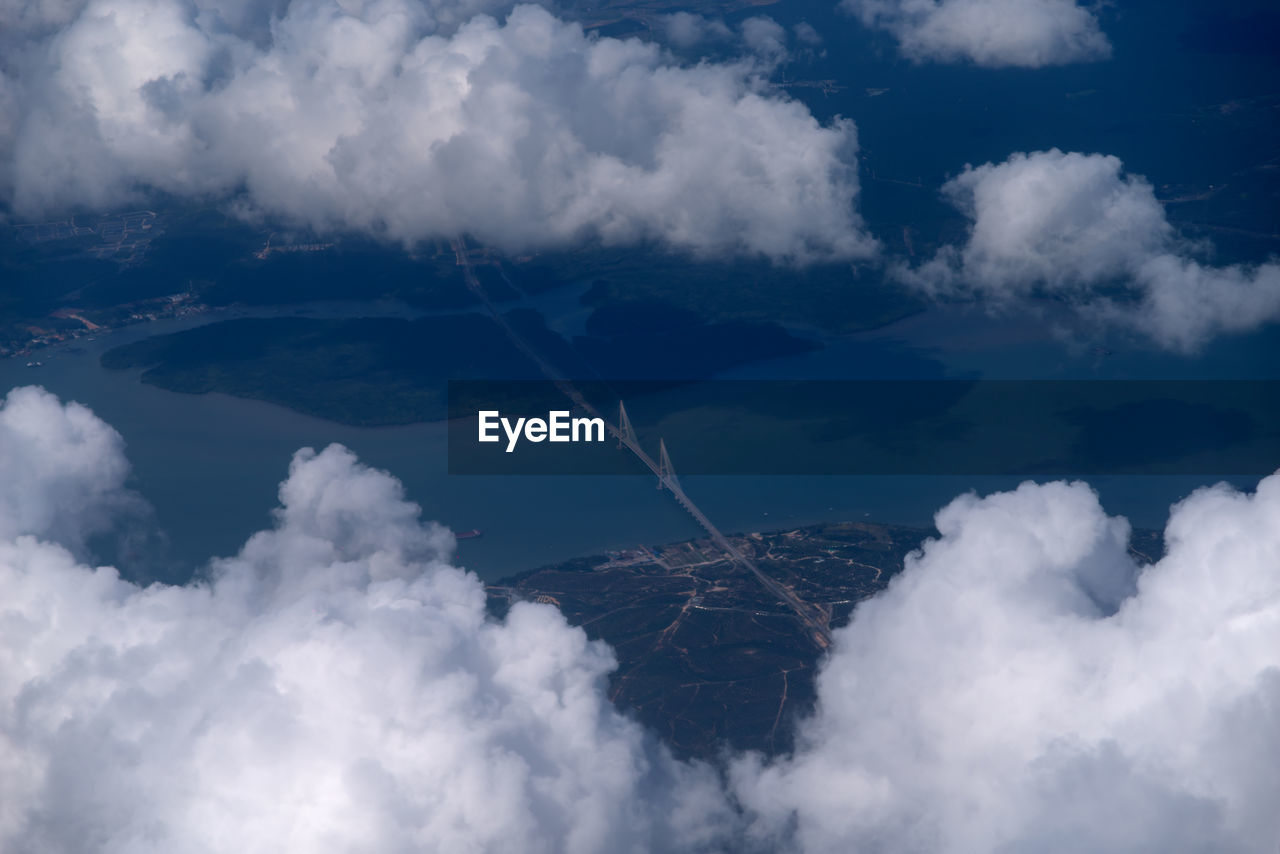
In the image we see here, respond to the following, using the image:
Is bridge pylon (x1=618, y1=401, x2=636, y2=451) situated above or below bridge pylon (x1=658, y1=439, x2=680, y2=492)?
above

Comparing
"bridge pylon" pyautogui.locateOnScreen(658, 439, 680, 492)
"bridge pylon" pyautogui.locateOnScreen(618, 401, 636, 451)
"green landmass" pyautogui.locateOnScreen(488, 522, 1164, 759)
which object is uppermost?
"bridge pylon" pyautogui.locateOnScreen(618, 401, 636, 451)

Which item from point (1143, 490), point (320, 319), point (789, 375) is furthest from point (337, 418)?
point (1143, 490)

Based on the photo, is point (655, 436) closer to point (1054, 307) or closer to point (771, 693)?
point (771, 693)

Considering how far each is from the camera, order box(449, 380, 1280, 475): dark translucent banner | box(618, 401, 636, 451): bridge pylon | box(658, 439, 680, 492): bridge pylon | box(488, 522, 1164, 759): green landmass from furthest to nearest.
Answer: box(618, 401, 636, 451): bridge pylon → box(449, 380, 1280, 475): dark translucent banner → box(658, 439, 680, 492): bridge pylon → box(488, 522, 1164, 759): green landmass

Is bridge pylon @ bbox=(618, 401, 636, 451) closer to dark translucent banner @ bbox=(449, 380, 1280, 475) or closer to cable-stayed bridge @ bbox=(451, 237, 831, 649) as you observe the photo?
cable-stayed bridge @ bbox=(451, 237, 831, 649)

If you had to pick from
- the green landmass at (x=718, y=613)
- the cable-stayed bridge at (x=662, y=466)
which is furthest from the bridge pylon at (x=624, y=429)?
the green landmass at (x=718, y=613)

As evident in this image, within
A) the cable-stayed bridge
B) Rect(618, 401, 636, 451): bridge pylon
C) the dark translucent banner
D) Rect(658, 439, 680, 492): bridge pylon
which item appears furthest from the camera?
Rect(618, 401, 636, 451): bridge pylon

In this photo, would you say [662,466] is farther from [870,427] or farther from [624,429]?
[870,427]

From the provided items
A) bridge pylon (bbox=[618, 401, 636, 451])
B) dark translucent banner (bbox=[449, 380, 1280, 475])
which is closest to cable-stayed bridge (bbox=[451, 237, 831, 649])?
bridge pylon (bbox=[618, 401, 636, 451])

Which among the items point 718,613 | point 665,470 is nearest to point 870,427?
point 665,470
